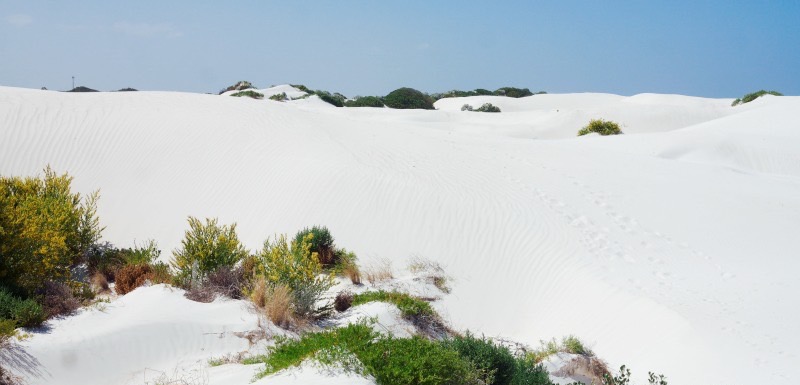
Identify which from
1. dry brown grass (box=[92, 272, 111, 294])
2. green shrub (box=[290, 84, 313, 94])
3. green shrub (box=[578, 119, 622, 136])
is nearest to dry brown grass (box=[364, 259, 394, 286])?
dry brown grass (box=[92, 272, 111, 294])

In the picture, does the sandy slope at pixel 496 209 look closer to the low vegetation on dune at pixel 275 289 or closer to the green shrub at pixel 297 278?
the low vegetation on dune at pixel 275 289

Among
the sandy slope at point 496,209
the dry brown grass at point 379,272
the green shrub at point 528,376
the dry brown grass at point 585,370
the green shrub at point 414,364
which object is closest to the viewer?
the green shrub at point 414,364

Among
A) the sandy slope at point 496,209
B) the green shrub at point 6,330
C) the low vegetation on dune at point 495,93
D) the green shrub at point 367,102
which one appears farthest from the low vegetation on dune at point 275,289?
the low vegetation on dune at point 495,93

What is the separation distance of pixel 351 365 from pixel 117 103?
1402 cm

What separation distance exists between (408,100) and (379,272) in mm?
36679

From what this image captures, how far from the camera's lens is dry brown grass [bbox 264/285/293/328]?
748 cm

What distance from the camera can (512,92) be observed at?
198 feet

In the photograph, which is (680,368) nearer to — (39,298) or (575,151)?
(39,298)

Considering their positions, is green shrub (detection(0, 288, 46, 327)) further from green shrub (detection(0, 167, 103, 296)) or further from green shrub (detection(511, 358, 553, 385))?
green shrub (detection(511, 358, 553, 385))

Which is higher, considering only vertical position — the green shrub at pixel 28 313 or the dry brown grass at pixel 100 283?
the green shrub at pixel 28 313

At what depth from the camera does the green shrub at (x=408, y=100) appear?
44969 millimetres

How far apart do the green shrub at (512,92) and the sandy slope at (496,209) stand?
41.1 metres

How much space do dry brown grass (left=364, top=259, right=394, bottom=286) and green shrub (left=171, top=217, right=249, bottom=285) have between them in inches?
71.2

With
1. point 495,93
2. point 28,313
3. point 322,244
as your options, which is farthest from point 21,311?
point 495,93
